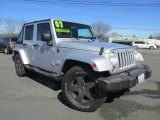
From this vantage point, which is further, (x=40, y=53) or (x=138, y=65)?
(x=40, y=53)

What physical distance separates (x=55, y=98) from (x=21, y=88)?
1596 mm

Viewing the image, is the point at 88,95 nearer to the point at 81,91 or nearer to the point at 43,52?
the point at 81,91

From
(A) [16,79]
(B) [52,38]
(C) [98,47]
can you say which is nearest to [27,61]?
(A) [16,79]

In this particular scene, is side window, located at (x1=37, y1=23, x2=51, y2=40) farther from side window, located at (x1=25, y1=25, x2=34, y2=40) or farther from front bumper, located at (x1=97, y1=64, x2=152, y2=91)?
front bumper, located at (x1=97, y1=64, x2=152, y2=91)

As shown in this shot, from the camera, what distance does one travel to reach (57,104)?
20.1 ft

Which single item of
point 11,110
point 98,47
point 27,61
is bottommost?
point 11,110

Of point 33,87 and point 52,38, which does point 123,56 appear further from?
point 33,87

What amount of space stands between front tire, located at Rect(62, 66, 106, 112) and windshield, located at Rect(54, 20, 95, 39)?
1577 millimetres

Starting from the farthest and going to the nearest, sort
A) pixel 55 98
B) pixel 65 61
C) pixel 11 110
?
pixel 55 98
pixel 65 61
pixel 11 110

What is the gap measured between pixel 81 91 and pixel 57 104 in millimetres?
784

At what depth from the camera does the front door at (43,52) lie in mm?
6974

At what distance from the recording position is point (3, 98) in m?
6.59

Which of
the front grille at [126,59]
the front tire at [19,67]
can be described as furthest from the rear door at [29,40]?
the front grille at [126,59]

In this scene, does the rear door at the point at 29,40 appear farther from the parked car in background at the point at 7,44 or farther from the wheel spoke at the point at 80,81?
the parked car in background at the point at 7,44
